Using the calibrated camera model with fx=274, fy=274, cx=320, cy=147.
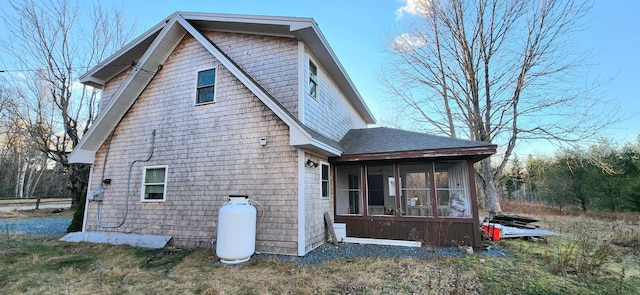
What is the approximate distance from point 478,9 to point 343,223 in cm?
1380

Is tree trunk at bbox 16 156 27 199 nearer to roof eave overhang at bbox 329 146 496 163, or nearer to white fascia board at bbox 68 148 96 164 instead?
white fascia board at bbox 68 148 96 164

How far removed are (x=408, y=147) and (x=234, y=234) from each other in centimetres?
480

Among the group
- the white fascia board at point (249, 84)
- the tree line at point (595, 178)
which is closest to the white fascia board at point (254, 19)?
the white fascia board at point (249, 84)

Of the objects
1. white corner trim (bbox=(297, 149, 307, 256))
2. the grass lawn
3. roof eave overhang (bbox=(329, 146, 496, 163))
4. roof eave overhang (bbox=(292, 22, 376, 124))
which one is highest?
roof eave overhang (bbox=(292, 22, 376, 124))

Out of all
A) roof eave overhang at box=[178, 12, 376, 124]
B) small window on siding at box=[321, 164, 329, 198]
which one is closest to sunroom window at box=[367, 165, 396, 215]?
small window on siding at box=[321, 164, 329, 198]

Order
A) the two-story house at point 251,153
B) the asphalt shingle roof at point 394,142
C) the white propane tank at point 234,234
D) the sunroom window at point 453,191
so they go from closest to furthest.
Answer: the white propane tank at point 234,234 → the two-story house at point 251,153 → the asphalt shingle roof at point 394,142 → the sunroom window at point 453,191

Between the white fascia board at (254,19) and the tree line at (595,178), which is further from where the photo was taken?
the tree line at (595,178)

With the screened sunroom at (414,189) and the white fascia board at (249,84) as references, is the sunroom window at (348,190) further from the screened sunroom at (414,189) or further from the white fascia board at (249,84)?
the white fascia board at (249,84)

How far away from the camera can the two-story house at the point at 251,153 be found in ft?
20.9

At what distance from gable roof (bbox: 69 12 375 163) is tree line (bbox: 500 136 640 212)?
13366 millimetres

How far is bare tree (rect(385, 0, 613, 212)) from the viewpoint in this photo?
42.9ft

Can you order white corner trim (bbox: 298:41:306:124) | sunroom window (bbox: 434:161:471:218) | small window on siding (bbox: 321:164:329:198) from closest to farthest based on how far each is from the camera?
white corner trim (bbox: 298:41:306:124) < sunroom window (bbox: 434:161:471:218) < small window on siding (bbox: 321:164:329:198)

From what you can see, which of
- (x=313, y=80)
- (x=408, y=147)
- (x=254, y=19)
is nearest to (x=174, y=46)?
(x=254, y=19)

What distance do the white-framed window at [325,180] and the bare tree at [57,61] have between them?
15195mm
